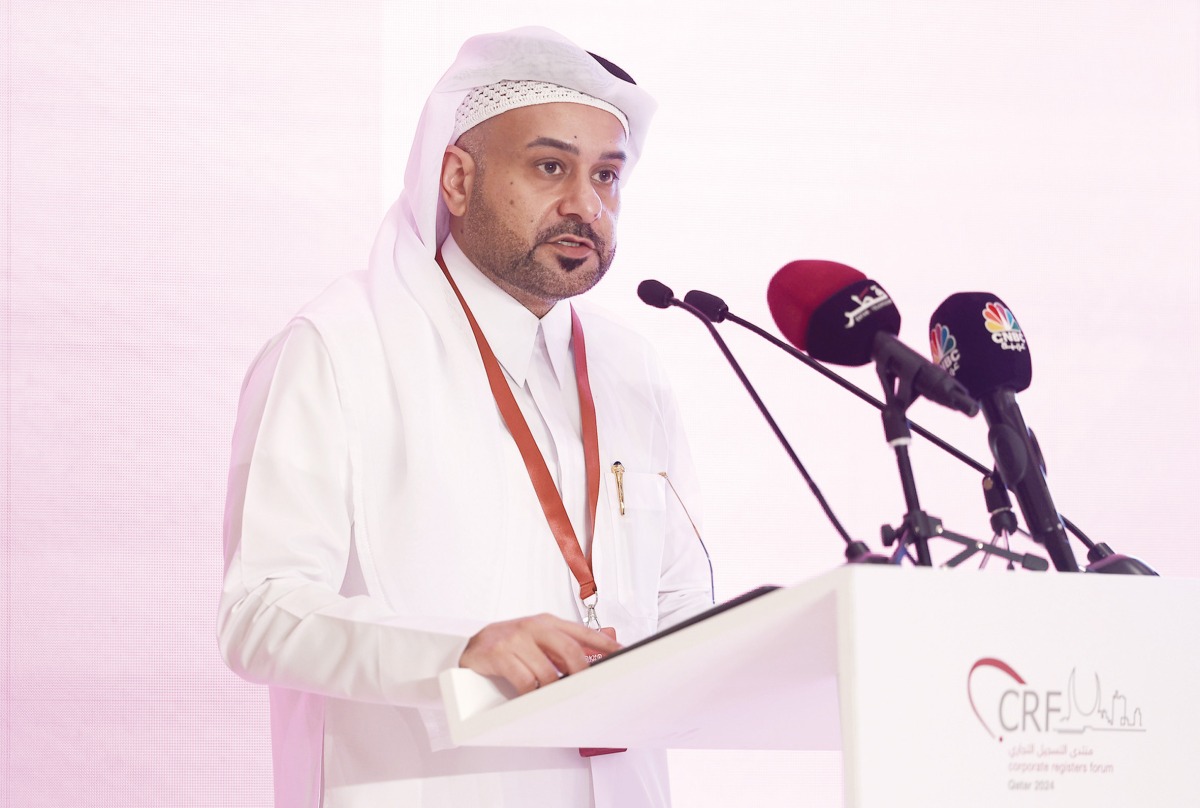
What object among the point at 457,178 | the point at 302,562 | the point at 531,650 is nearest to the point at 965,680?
the point at 531,650

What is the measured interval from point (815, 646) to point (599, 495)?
106cm

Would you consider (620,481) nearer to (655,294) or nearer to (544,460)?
(544,460)

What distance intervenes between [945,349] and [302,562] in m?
0.88

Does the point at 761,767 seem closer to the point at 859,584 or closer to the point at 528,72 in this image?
the point at 528,72

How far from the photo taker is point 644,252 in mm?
3262

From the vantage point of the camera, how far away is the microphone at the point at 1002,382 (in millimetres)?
1322

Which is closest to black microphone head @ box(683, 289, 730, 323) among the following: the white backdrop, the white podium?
the white podium

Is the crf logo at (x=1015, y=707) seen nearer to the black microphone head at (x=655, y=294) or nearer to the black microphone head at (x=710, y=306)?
the black microphone head at (x=710, y=306)

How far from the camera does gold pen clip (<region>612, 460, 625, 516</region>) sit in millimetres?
2129

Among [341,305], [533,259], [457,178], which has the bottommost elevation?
→ [341,305]

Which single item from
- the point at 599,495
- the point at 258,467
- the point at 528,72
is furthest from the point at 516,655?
the point at 528,72

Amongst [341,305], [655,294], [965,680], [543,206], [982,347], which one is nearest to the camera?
[965,680]

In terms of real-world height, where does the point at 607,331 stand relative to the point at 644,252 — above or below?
below

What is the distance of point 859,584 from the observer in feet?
3.04
